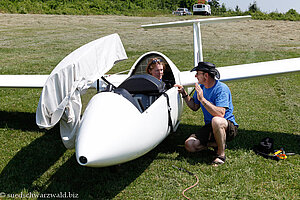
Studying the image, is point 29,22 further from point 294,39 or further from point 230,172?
point 230,172

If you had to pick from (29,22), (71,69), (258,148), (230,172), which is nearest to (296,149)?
(258,148)

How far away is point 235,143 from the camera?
5.34 m

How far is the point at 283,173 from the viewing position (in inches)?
171

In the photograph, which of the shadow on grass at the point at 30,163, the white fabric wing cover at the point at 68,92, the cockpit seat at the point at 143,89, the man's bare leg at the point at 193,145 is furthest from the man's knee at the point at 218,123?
the shadow on grass at the point at 30,163

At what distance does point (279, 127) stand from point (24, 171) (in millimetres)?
4939

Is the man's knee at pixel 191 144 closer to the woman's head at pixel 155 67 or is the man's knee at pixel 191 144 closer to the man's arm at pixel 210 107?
the man's arm at pixel 210 107

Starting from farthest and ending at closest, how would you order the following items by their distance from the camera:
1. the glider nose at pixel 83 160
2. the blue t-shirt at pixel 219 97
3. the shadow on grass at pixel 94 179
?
the blue t-shirt at pixel 219 97
the shadow on grass at pixel 94 179
the glider nose at pixel 83 160

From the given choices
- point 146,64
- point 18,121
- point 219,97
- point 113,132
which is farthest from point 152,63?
point 18,121

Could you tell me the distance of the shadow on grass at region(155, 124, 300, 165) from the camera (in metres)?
4.84

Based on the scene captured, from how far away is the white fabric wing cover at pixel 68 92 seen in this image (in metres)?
3.44

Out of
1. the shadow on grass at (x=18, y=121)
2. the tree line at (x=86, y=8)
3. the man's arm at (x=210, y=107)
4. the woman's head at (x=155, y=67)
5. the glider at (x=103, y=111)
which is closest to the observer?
the glider at (x=103, y=111)

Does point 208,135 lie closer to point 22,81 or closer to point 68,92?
point 68,92

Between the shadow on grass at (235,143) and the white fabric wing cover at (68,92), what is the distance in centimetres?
188

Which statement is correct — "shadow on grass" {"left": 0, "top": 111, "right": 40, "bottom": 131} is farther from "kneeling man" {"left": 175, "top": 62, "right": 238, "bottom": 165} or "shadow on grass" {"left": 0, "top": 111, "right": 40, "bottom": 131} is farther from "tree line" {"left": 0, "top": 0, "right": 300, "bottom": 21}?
"tree line" {"left": 0, "top": 0, "right": 300, "bottom": 21}
